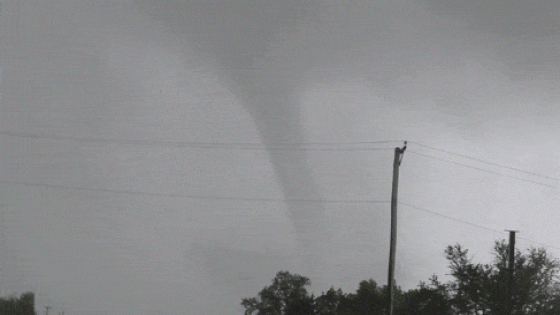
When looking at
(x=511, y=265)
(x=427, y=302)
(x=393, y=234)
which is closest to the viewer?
(x=393, y=234)

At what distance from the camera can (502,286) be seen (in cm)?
4378

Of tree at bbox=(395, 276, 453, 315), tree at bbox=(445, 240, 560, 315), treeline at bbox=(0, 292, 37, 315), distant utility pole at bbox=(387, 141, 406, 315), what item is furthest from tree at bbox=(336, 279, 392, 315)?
treeline at bbox=(0, 292, 37, 315)

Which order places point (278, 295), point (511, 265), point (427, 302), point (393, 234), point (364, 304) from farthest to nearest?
1. point (278, 295)
2. point (364, 304)
3. point (427, 302)
4. point (511, 265)
5. point (393, 234)

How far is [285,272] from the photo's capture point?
112375 millimetres

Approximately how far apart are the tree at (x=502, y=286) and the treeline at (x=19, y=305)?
3282 inches

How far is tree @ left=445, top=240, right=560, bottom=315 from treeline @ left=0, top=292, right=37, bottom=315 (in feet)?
274

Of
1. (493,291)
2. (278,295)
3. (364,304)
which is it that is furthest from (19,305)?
(493,291)

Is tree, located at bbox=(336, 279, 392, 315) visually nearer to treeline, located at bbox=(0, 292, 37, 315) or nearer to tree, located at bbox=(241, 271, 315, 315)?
tree, located at bbox=(241, 271, 315, 315)

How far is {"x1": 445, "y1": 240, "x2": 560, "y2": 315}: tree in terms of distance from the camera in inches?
1725

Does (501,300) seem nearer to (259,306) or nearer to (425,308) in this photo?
(425,308)

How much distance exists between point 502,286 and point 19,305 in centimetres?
9331

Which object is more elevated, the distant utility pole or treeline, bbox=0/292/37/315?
treeline, bbox=0/292/37/315

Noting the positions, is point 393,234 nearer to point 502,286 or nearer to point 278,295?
point 502,286

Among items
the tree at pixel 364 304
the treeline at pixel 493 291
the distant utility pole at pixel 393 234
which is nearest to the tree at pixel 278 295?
the tree at pixel 364 304
